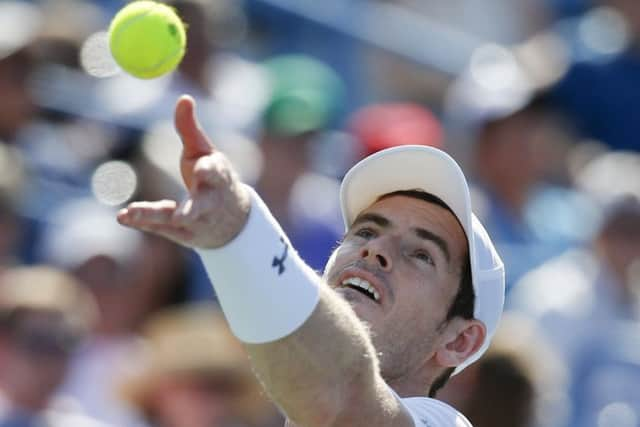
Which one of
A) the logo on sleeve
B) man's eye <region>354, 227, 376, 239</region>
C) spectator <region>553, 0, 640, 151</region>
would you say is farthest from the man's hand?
spectator <region>553, 0, 640, 151</region>

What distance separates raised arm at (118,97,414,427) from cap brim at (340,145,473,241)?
74 centimetres

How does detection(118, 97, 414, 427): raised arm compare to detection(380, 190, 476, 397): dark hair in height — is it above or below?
above

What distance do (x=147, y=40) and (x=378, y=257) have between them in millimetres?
829

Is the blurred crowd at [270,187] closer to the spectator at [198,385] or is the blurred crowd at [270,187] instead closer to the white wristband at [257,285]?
the spectator at [198,385]

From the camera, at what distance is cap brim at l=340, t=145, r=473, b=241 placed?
3.62 metres

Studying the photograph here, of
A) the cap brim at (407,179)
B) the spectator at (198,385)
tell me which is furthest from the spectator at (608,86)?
the cap brim at (407,179)

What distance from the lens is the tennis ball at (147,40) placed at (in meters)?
3.04

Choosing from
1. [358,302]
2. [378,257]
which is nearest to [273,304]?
[358,302]

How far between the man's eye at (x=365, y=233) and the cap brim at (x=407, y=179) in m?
0.15

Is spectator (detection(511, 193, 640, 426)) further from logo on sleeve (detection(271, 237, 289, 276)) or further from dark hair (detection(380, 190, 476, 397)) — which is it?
logo on sleeve (detection(271, 237, 289, 276))

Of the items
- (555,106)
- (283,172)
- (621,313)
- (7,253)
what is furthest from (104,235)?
(555,106)

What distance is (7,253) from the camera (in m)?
6.14

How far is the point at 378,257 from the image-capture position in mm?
3525

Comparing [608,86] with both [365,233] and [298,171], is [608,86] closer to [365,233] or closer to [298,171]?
[298,171]
